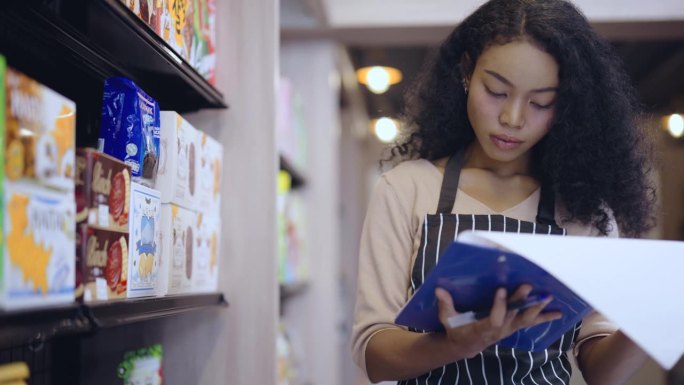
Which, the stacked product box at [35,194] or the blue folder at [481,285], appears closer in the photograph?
the stacked product box at [35,194]

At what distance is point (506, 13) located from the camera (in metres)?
1.57

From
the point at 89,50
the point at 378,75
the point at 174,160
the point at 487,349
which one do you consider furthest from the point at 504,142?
the point at 378,75

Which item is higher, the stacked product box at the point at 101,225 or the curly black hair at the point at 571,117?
the curly black hair at the point at 571,117

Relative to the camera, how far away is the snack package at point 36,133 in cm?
99

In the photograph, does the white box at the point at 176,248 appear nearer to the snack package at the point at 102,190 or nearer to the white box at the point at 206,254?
the white box at the point at 206,254

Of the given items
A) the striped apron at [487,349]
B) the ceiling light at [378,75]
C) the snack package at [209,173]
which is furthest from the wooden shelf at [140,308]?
the ceiling light at [378,75]

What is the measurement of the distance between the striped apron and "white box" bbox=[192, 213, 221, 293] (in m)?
0.61

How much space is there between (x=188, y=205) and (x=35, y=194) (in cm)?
78

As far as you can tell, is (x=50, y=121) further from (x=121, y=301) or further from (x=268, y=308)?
(x=268, y=308)

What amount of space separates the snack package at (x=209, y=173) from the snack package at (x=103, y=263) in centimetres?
52

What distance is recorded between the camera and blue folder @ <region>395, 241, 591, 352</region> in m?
1.10

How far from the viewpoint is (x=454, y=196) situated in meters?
1.58

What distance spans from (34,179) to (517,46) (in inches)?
35.0

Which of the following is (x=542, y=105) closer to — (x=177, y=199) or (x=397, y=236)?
(x=397, y=236)
